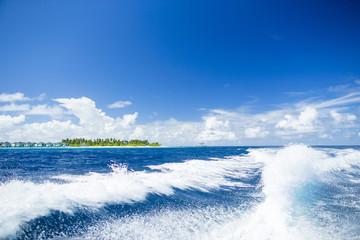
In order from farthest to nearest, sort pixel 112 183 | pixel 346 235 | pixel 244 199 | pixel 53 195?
pixel 112 183 → pixel 244 199 → pixel 53 195 → pixel 346 235

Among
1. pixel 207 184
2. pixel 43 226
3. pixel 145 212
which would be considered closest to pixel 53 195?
pixel 43 226

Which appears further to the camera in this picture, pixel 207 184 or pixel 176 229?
pixel 207 184

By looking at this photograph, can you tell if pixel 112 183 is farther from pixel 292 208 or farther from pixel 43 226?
pixel 292 208

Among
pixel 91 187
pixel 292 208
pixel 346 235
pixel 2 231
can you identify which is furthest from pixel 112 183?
pixel 346 235

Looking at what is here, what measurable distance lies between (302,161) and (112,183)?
1643 cm

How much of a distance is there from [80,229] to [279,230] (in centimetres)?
626

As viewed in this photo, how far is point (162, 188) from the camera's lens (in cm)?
1007

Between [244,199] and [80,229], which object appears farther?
[244,199]

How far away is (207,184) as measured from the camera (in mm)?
11547

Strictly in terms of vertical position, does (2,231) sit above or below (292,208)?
above

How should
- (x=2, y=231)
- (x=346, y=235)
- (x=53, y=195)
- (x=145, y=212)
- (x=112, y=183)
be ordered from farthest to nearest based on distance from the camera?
(x=112, y=183), (x=53, y=195), (x=145, y=212), (x=346, y=235), (x=2, y=231)

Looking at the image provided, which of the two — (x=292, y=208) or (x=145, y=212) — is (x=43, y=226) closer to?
A: (x=145, y=212)

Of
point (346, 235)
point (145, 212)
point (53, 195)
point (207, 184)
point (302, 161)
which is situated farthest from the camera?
point (302, 161)

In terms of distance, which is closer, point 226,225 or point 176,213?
point 226,225
